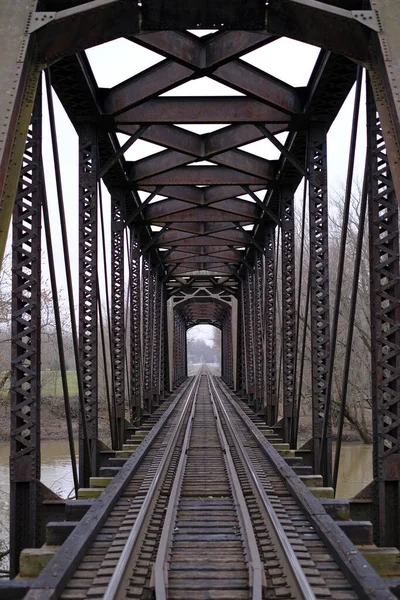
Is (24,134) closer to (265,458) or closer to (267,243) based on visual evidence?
(265,458)

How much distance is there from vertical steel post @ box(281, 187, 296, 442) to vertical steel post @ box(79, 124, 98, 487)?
4742 millimetres

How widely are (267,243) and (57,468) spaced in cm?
1423

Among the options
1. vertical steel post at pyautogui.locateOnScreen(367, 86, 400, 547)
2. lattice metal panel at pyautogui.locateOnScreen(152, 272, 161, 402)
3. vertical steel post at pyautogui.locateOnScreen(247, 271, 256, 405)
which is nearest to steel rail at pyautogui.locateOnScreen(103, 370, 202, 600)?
vertical steel post at pyautogui.locateOnScreen(367, 86, 400, 547)

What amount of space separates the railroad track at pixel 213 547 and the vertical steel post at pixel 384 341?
97 cm

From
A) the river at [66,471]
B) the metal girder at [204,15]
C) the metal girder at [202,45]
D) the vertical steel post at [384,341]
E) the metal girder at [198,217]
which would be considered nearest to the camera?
the vertical steel post at [384,341]

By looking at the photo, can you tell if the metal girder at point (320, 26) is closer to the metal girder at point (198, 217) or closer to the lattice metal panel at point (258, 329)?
the metal girder at point (198, 217)

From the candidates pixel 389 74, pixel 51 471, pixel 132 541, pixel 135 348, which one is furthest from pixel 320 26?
pixel 51 471

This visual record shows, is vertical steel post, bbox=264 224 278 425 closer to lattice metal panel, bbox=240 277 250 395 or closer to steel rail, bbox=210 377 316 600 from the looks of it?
lattice metal panel, bbox=240 277 250 395

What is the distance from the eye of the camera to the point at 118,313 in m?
14.9

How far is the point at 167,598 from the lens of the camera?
172 inches

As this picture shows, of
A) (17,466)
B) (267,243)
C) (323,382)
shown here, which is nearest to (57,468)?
(267,243)

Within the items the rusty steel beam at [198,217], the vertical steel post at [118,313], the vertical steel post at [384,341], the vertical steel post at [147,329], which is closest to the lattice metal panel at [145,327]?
the vertical steel post at [147,329]

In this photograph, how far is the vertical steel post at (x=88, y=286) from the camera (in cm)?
1082

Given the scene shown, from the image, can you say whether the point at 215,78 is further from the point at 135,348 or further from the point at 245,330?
the point at 245,330
